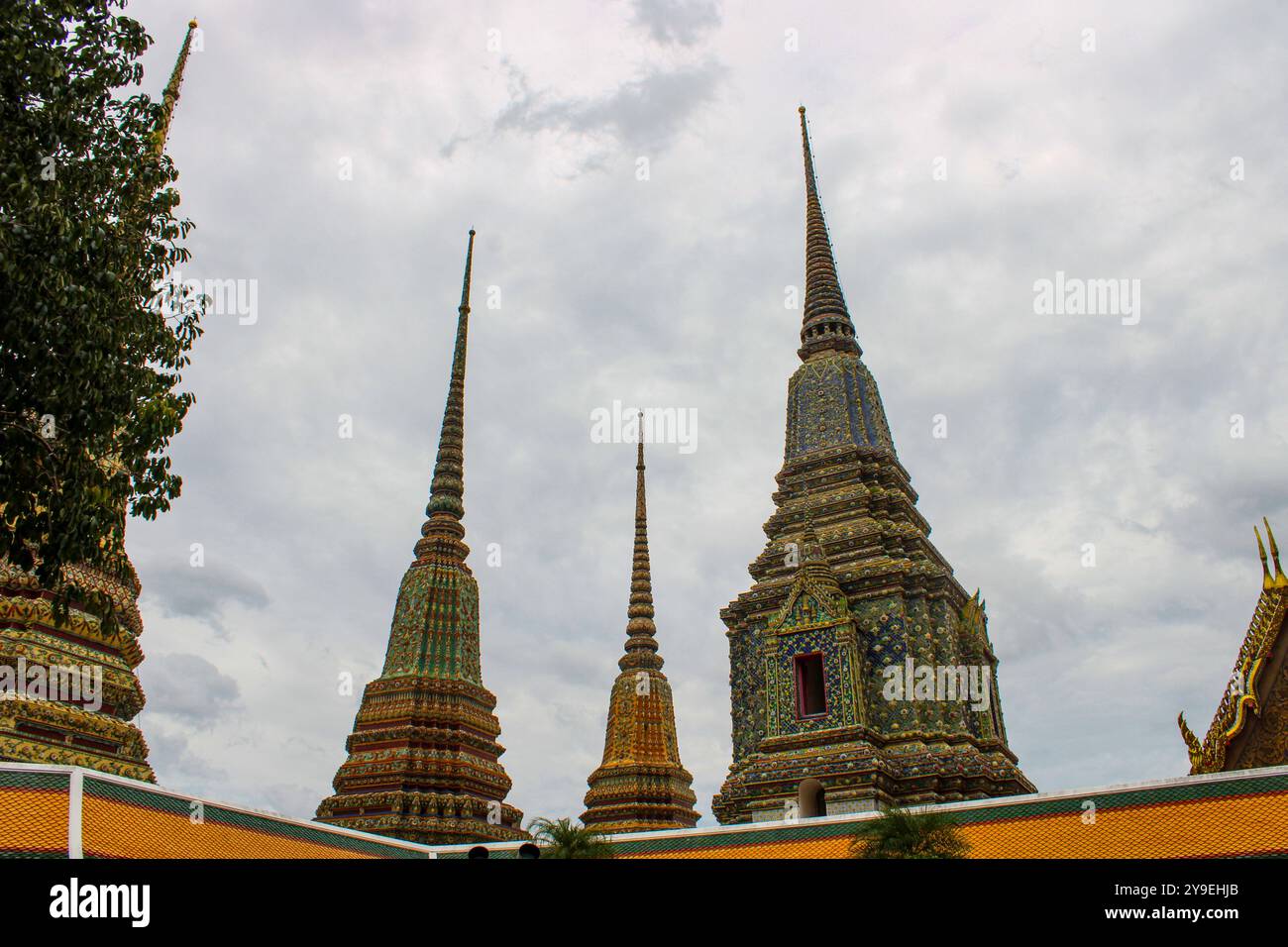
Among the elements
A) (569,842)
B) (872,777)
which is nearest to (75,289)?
(569,842)

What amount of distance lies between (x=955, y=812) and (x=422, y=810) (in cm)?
1417

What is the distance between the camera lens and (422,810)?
926 inches

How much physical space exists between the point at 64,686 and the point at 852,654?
46.6 feet

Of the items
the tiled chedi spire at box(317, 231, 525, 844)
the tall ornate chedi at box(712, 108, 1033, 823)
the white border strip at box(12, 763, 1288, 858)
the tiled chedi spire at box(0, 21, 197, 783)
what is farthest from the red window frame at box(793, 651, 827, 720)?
the tiled chedi spire at box(0, 21, 197, 783)

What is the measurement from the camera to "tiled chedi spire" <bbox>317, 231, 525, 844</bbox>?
2355cm

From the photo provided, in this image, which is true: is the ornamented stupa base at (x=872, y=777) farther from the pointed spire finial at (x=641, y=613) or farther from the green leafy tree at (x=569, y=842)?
the pointed spire finial at (x=641, y=613)

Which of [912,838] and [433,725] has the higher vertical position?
[433,725]

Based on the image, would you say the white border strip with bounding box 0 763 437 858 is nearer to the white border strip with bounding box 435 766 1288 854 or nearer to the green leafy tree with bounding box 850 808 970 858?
the white border strip with bounding box 435 766 1288 854

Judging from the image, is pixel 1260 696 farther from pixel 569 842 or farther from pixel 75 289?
pixel 75 289

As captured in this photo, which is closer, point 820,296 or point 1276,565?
point 1276,565

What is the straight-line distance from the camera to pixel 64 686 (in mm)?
15539

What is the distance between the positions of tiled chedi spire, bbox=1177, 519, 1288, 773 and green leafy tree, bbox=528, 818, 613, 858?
379 inches

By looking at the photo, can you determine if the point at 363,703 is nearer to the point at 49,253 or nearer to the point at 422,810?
the point at 422,810
